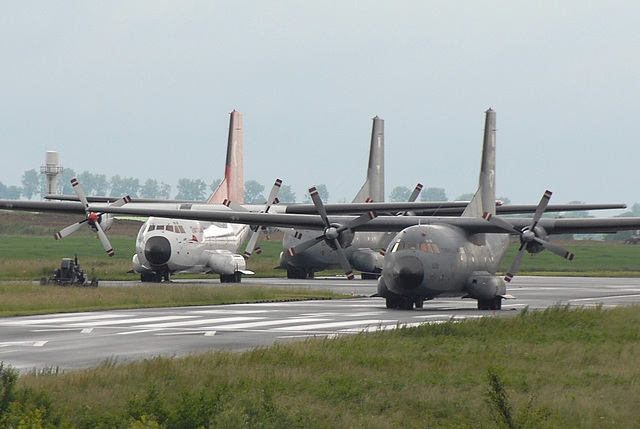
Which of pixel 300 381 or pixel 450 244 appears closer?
pixel 300 381

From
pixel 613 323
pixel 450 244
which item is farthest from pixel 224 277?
pixel 613 323

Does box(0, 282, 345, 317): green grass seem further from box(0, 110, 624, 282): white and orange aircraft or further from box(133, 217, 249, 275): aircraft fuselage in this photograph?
box(133, 217, 249, 275): aircraft fuselage

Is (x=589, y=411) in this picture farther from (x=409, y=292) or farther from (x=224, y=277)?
(x=224, y=277)

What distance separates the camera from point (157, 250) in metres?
46.6

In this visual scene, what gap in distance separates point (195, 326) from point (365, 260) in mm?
31318

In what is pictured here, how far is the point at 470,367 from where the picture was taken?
61.3 feet

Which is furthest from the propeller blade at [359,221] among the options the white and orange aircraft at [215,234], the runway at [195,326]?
the runway at [195,326]

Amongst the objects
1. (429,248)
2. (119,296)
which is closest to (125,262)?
(119,296)

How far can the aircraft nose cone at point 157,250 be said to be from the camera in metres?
46.6

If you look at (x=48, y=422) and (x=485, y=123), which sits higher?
(x=485, y=123)

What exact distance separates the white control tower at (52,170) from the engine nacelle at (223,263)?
1254 inches

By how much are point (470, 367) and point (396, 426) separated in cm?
512

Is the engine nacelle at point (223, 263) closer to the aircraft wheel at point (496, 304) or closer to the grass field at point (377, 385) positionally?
the aircraft wheel at point (496, 304)

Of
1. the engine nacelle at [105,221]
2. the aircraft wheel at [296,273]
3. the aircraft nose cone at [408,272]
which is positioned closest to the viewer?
the aircraft nose cone at [408,272]
